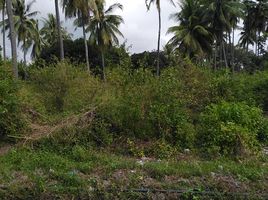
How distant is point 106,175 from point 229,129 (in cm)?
357

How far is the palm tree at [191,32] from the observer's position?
4059 cm

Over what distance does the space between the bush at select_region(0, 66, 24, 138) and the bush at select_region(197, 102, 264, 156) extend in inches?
178

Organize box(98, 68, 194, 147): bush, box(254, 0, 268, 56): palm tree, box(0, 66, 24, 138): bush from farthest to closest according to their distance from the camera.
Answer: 1. box(254, 0, 268, 56): palm tree
2. box(98, 68, 194, 147): bush
3. box(0, 66, 24, 138): bush

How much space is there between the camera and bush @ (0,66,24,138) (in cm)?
1045

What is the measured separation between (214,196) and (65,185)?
245 centimetres

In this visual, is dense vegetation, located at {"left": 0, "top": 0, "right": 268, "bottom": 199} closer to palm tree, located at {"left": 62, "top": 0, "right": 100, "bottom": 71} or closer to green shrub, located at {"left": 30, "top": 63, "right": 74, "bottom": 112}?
green shrub, located at {"left": 30, "top": 63, "right": 74, "bottom": 112}

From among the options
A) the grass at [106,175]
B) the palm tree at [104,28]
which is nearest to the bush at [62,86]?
the grass at [106,175]

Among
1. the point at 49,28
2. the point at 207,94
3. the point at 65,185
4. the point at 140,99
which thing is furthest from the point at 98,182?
the point at 49,28

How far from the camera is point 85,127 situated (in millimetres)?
10289

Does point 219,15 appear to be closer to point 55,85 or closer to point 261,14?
point 261,14

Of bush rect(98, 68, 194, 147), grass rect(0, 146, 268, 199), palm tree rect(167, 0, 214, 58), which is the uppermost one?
palm tree rect(167, 0, 214, 58)

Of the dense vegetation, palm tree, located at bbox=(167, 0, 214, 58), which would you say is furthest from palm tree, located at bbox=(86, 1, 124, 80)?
the dense vegetation

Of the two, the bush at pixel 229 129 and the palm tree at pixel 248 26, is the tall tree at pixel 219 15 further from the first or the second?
the bush at pixel 229 129

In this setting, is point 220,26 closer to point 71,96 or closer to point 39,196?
point 71,96
